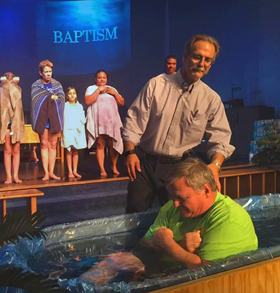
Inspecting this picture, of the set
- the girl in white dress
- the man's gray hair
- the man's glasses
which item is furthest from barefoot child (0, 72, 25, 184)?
the man's gray hair

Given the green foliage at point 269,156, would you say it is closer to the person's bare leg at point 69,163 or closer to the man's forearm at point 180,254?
the person's bare leg at point 69,163

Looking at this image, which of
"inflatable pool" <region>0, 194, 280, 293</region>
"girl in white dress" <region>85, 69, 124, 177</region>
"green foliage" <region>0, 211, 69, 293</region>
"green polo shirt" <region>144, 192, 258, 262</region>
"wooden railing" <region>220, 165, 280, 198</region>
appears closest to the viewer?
"green foliage" <region>0, 211, 69, 293</region>

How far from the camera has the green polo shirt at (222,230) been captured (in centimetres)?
187

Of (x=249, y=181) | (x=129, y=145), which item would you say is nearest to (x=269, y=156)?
(x=249, y=181)

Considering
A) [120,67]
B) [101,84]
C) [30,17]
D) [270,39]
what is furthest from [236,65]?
[101,84]

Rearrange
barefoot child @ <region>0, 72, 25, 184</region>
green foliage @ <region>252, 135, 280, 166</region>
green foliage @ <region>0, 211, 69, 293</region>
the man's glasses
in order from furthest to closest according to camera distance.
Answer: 1. barefoot child @ <region>0, 72, 25, 184</region>
2. green foliage @ <region>252, 135, 280, 166</region>
3. the man's glasses
4. green foliage @ <region>0, 211, 69, 293</region>

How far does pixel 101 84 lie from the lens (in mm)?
5812

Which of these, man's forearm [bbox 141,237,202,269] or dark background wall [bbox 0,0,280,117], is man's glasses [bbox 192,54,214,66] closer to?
man's forearm [bbox 141,237,202,269]

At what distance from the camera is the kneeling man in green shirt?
1.87 metres

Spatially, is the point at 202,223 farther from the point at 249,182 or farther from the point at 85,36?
the point at 85,36

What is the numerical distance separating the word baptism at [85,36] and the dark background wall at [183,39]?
0.58m

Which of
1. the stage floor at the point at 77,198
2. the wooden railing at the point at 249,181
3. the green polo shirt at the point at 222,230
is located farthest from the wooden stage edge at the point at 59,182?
the green polo shirt at the point at 222,230

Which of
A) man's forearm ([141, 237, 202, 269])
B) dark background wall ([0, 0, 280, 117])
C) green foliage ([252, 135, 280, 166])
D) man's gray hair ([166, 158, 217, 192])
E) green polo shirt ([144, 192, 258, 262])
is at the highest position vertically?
dark background wall ([0, 0, 280, 117])

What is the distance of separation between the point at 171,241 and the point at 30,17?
31.5 ft
